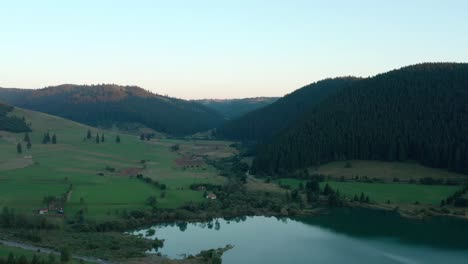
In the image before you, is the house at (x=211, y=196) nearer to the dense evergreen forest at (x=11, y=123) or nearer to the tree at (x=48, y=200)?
the tree at (x=48, y=200)

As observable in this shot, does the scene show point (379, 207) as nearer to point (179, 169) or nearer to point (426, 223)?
point (426, 223)

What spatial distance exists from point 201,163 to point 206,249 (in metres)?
73.9

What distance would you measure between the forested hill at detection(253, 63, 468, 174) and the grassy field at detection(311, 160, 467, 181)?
2.59m

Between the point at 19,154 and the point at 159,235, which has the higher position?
the point at 19,154

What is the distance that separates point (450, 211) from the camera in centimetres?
7725

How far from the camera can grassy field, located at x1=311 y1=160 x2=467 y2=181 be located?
332 ft

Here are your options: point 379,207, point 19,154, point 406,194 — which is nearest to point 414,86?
point 406,194

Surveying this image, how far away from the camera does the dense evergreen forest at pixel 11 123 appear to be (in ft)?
489

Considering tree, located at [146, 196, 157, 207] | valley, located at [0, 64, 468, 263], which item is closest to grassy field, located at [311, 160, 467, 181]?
valley, located at [0, 64, 468, 263]

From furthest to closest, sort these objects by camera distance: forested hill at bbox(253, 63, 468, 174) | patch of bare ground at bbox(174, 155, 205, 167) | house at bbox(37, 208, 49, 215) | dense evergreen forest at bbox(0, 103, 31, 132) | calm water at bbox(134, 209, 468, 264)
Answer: dense evergreen forest at bbox(0, 103, 31, 132) → patch of bare ground at bbox(174, 155, 205, 167) → forested hill at bbox(253, 63, 468, 174) → house at bbox(37, 208, 49, 215) → calm water at bbox(134, 209, 468, 264)

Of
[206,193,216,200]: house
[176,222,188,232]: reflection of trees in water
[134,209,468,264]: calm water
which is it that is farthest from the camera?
[206,193,216,200]: house

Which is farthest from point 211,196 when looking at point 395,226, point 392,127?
point 392,127

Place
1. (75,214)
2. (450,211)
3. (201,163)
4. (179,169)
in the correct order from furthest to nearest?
(201,163) → (179,169) → (450,211) → (75,214)

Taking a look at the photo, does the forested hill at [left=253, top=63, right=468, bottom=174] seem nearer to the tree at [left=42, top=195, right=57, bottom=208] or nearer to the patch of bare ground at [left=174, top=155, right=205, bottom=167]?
the patch of bare ground at [left=174, top=155, right=205, bottom=167]
